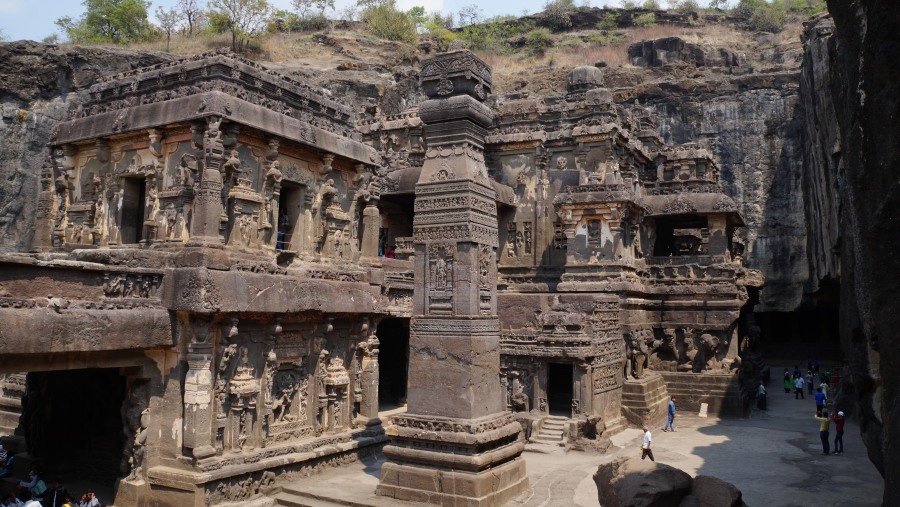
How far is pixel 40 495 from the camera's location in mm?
11844

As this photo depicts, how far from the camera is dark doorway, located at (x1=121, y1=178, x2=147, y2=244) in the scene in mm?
13156

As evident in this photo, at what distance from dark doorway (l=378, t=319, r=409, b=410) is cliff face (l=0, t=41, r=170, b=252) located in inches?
494

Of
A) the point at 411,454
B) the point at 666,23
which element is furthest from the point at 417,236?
the point at 666,23

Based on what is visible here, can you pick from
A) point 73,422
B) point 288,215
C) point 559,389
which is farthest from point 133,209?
point 559,389

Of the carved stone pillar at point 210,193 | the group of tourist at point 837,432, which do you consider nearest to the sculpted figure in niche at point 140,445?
the carved stone pillar at point 210,193

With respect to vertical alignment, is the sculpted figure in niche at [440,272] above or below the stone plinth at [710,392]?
above

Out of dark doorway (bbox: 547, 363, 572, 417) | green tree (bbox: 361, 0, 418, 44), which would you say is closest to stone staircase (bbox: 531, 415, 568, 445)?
dark doorway (bbox: 547, 363, 572, 417)

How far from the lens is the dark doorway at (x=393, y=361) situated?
21250 mm

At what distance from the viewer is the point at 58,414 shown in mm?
13484

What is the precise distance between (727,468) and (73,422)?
13.4 meters

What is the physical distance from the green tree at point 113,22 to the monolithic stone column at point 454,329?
3455 centimetres

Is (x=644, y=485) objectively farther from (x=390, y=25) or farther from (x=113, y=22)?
(x=390, y=25)

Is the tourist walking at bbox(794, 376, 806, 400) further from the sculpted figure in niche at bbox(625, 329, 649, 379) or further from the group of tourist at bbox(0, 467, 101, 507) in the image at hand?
the group of tourist at bbox(0, 467, 101, 507)

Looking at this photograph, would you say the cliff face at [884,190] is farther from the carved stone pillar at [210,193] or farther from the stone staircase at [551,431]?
the stone staircase at [551,431]
